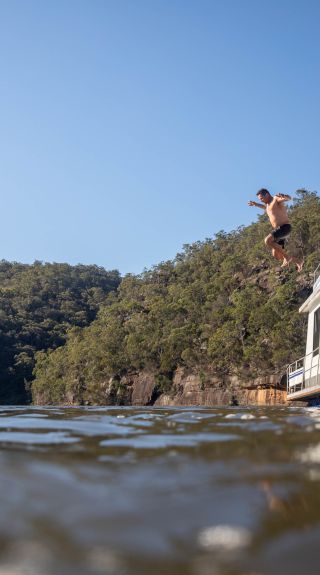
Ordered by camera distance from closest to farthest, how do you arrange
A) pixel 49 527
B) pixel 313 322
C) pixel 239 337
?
pixel 49 527, pixel 313 322, pixel 239 337

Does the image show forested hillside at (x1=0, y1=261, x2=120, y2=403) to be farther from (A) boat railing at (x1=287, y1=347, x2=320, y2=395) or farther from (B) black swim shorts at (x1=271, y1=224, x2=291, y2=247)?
(B) black swim shorts at (x1=271, y1=224, x2=291, y2=247)

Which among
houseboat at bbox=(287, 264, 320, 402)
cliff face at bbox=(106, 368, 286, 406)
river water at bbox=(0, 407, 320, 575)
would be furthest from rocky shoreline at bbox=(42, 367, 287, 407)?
river water at bbox=(0, 407, 320, 575)

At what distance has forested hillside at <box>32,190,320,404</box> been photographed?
128 ft

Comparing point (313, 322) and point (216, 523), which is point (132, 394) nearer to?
point (313, 322)

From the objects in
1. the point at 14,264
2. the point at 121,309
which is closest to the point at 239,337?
the point at 121,309

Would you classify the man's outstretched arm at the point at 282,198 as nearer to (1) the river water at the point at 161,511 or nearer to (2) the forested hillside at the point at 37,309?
(1) the river water at the point at 161,511

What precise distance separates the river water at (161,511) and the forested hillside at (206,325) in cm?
3489

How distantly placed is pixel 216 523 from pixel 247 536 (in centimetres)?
10

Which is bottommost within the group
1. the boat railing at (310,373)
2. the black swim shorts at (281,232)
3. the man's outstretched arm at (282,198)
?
the boat railing at (310,373)

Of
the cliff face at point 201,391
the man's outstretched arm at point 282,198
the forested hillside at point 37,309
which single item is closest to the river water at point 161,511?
the man's outstretched arm at point 282,198

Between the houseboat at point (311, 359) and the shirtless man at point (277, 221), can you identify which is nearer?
the shirtless man at point (277, 221)

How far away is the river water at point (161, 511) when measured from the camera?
3.12 ft

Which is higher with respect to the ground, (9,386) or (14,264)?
(14,264)

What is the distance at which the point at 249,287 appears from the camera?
46625 mm
